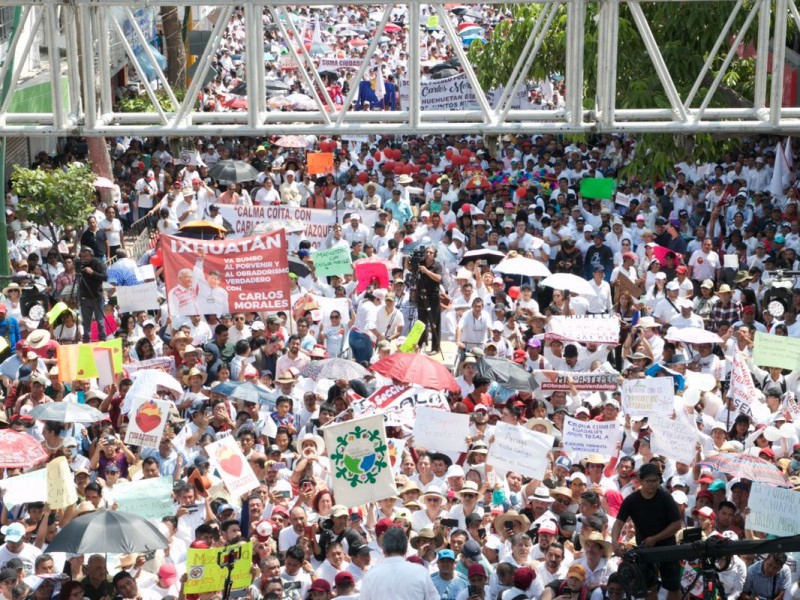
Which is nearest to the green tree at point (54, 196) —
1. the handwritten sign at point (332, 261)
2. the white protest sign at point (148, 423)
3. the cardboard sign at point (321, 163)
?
the handwritten sign at point (332, 261)

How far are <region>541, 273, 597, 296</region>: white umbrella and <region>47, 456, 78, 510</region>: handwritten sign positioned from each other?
6.44 m

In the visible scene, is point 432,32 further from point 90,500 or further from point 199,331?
point 90,500

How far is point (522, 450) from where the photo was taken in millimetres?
11820

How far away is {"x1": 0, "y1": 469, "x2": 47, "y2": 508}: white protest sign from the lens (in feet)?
36.7

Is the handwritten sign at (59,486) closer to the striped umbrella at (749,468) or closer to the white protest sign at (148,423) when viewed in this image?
the white protest sign at (148,423)

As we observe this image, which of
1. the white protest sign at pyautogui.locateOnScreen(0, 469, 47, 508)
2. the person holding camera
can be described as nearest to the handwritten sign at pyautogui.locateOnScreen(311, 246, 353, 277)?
the white protest sign at pyautogui.locateOnScreen(0, 469, 47, 508)

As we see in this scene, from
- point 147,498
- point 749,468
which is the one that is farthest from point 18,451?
point 749,468

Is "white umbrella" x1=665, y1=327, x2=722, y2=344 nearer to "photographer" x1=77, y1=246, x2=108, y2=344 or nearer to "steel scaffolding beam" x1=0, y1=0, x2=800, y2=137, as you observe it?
"steel scaffolding beam" x1=0, y1=0, x2=800, y2=137

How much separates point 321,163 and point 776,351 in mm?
11086

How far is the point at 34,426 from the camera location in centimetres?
1302

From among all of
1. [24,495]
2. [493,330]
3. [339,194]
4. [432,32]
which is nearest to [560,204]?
[339,194]

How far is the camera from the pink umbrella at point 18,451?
37.9ft

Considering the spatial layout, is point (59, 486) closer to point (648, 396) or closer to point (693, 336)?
point (648, 396)

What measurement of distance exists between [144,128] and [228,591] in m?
3.31
